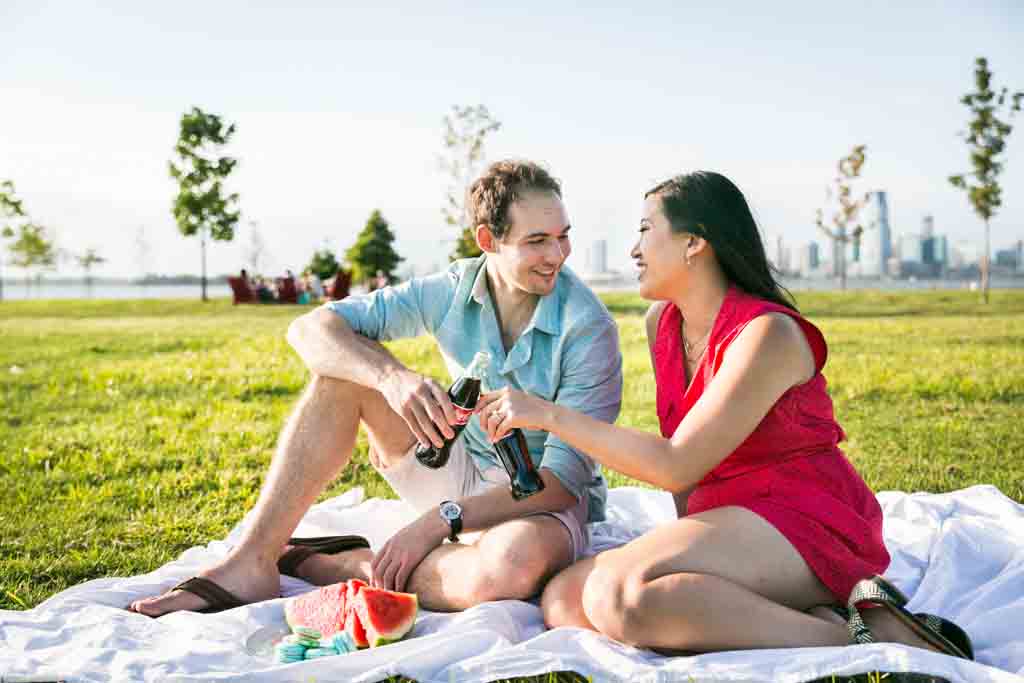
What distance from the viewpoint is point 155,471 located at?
628 centimetres

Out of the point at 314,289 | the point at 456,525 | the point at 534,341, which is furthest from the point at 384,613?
the point at 314,289

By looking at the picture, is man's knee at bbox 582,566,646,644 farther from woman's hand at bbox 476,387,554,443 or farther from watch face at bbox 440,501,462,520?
watch face at bbox 440,501,462,520

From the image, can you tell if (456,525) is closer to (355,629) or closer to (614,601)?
(355,629)

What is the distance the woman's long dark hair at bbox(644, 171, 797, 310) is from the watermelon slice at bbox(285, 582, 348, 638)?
70.8 inches

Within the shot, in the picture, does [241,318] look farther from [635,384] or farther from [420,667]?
[420,667]

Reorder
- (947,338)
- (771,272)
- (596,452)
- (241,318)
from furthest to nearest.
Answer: (241,318)
(947,338)
(771,272)
(596,452)

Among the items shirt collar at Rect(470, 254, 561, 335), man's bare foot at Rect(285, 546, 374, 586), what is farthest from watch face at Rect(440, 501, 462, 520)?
shirt collar at Rect(470, 254, 561, 335)

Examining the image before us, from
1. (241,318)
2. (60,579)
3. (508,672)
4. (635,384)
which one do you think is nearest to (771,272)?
(508,672)

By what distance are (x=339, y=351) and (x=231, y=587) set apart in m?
1.03

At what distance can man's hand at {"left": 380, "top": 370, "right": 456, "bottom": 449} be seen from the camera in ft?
11.0

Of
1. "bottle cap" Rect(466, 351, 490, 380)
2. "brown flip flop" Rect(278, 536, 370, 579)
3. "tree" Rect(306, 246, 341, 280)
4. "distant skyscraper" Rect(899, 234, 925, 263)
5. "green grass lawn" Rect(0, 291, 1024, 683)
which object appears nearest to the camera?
"bottle cap" Rect(466, 351, 490, 380)

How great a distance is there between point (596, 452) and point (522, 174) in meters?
1.34

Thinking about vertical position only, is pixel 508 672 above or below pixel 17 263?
below

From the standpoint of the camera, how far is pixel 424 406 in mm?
3359
